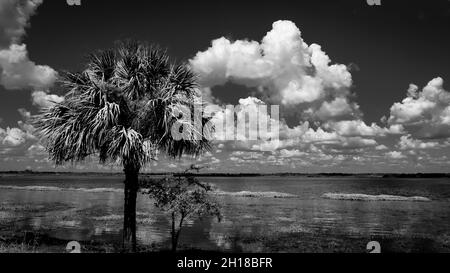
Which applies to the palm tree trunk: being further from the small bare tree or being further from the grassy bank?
the grassy bank

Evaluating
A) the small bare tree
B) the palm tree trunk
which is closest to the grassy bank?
→ the palm tree trunk

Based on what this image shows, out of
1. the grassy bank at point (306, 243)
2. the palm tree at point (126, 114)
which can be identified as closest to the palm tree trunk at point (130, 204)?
the palm tree at point (126, 114)

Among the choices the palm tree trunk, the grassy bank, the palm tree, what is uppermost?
the palm tree

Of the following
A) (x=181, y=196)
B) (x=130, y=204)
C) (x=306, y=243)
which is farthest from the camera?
(x=306, y=243)

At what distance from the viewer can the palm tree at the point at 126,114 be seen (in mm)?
15164

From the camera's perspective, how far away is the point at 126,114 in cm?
1605

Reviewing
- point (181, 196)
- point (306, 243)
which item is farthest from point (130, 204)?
point (306, 243)

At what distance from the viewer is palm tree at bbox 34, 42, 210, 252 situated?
1516 cm

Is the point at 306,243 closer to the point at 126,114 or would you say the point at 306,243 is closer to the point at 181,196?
the point at 181,196

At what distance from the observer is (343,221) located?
37.3 meters

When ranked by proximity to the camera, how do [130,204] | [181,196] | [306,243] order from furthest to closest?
[306,243] → [130,204] → [181,196]
